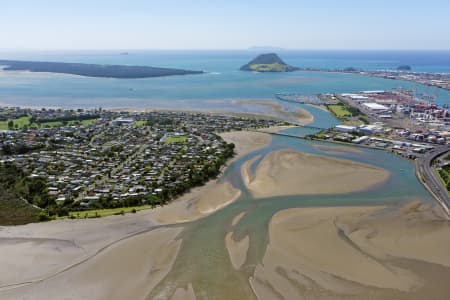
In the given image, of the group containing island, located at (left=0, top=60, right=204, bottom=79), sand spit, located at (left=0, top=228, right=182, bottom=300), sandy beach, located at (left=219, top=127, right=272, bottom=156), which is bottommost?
sand spit, located at (left=0, top=228, right=182, bottom=300)

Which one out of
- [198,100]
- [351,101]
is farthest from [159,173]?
[351,101]

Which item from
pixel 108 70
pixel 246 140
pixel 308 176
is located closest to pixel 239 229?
pixel 308 176

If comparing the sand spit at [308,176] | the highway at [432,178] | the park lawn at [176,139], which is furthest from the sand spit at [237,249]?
the park lawn at [176,139]

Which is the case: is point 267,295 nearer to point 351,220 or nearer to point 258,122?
point 351,220

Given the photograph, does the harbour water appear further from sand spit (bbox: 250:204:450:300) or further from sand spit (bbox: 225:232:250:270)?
sand spit (bbox: 250:204:450:300)

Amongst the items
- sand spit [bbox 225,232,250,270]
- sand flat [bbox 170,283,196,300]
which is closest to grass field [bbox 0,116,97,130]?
sand spit [bbox 225,232,250,270]

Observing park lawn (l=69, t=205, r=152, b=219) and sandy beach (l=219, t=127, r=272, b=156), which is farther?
sandy beach (l=219, t=127, r=272, b=156)
